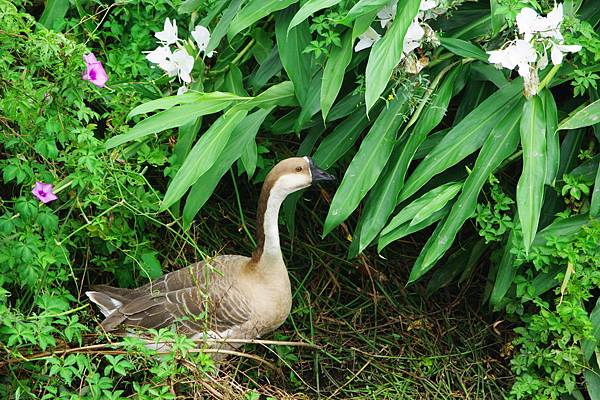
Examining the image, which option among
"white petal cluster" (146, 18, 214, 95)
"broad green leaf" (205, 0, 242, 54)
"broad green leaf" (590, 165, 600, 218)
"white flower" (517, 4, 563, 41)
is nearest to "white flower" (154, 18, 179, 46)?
"white petal cluster" (146, 18, 214, 95)

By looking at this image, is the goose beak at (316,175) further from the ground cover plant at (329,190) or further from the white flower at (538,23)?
the white flower at (538,23)

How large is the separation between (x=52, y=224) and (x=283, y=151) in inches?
45.1

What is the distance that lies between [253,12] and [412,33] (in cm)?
55

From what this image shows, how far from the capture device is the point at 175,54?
3.54 m

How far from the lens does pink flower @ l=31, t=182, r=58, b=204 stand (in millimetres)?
3258

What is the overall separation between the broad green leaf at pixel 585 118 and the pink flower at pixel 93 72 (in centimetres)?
156

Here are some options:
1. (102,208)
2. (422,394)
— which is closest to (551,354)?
(422,394)

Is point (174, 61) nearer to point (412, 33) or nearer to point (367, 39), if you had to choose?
point (367, 39)

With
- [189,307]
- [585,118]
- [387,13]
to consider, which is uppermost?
[387,13]

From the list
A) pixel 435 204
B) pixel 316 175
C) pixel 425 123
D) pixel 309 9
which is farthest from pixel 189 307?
pixel 309 9

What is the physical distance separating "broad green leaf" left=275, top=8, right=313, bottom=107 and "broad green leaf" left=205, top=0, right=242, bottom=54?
178mm

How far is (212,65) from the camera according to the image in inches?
156

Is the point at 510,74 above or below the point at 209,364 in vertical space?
above

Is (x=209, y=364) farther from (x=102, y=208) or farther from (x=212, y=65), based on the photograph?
(x=212, y=65)
